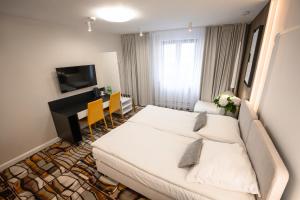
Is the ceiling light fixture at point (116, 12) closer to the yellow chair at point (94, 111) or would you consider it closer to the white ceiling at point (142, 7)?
the white ceiling at point (142, 7)

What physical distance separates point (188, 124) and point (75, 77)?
2618mm

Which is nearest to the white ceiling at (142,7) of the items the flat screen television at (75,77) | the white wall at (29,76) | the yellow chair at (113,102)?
the white wall at (29,76)

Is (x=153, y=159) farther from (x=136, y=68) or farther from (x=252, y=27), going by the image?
(x=136, y=68)

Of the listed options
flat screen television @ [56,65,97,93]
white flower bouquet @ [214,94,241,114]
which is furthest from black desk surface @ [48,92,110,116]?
white flower bouquet @ [214,94,241,114]

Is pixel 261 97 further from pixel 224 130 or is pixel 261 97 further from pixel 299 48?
pixel 299 48

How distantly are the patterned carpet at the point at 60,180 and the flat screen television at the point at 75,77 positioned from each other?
53.0 inches

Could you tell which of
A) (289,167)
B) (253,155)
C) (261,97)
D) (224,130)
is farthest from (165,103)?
(289,167)

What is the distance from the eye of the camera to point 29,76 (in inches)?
94.3

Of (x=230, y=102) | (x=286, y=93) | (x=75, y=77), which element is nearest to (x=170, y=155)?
(x=286, y=93)

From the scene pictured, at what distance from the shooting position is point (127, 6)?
6.04 ft

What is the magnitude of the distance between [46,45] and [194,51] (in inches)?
130

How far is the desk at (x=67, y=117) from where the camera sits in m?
2.59

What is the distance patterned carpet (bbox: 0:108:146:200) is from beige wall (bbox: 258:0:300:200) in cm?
156

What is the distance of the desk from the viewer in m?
2.59
